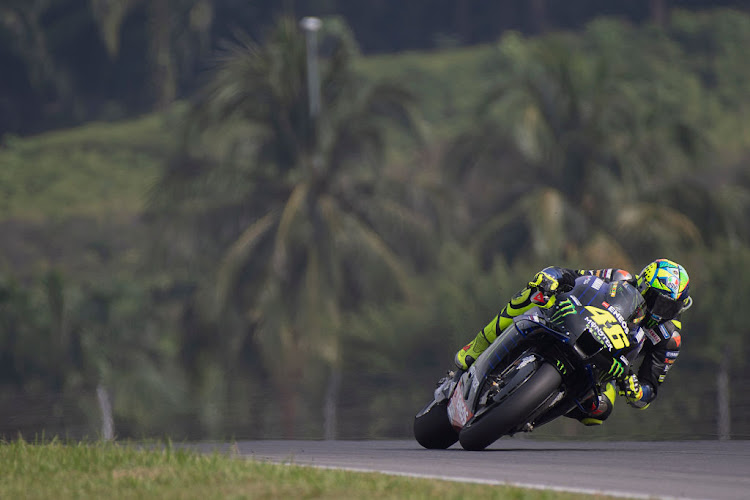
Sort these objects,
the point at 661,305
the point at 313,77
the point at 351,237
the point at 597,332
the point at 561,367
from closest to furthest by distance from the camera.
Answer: the point at 597,332, the point at 561,367, the point at 661,305, the point at 351,237, the point at 313,77

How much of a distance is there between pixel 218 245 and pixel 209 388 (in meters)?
3.93

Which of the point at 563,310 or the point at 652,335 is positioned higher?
the point at 563,310

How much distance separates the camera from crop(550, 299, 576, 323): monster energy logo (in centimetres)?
983

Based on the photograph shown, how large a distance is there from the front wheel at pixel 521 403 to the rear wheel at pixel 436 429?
106 cm

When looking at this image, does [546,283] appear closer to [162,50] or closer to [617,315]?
[617,315]

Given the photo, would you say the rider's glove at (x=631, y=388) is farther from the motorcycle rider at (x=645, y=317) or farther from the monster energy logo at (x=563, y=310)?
the monster energy logo at (x=563, y=310)

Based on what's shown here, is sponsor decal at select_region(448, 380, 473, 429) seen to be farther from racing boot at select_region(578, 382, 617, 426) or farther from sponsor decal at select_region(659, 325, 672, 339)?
sponsor decal at select_region(659, 325, 672, 339)

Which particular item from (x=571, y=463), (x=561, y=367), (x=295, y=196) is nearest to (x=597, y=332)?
(x=561, y=367)

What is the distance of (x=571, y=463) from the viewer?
31.4 ft

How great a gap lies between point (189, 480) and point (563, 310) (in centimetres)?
294

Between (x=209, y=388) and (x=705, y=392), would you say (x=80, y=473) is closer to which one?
(x=705, y=392)

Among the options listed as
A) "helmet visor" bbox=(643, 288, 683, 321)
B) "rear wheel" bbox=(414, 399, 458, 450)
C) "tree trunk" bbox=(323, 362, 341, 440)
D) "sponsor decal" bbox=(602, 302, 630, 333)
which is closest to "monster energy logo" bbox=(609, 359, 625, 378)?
"sponsor decal" bbox=(602, 302, 630, 333)

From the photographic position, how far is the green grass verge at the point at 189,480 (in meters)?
7.90

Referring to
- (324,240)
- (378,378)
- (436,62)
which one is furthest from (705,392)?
(436,62)
